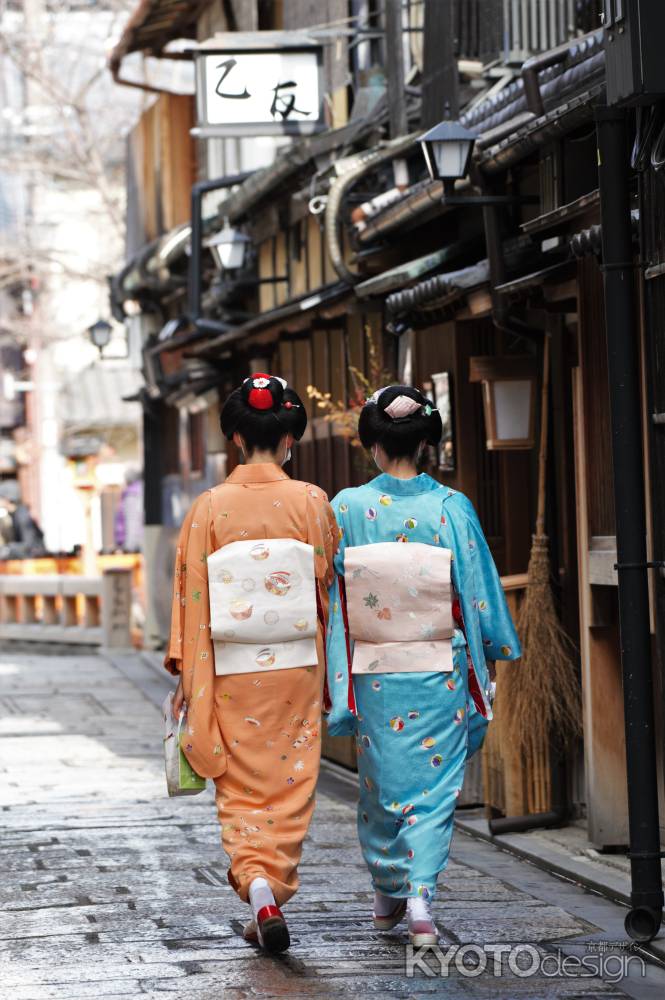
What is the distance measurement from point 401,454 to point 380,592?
1.79ft

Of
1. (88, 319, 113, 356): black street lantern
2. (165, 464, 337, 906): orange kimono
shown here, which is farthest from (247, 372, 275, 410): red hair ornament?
(88, 319, 113, 356): black street lantern

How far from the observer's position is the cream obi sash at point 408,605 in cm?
669

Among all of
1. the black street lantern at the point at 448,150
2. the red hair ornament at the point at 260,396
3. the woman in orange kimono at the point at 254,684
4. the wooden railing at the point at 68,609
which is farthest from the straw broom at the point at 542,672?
the wooden railing at the point at 68,609

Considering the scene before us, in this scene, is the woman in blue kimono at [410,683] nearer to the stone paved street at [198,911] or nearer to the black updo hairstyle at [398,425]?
the black updo hairstyle at [398,425]

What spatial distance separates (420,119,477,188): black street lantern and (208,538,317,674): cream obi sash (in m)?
3.18

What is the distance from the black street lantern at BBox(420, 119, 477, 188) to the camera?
30.1 ft

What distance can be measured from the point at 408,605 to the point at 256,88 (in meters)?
8.18

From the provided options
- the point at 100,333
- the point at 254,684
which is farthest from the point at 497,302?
the point at 100,333

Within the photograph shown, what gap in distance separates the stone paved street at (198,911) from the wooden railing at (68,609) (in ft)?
39.9

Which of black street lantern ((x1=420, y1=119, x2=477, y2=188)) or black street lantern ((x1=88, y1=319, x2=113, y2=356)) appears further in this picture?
black street lantern ((x1=88, y1=319, x2=113, y2=356))

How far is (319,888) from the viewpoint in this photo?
25.6 feet

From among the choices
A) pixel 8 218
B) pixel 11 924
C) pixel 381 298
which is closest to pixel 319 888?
pixel 11 924

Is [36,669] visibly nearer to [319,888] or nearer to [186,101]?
[186,101]

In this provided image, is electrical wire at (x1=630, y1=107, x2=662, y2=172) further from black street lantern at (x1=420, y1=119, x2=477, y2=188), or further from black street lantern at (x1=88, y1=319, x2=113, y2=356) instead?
black street lantern at (x1=88, y1=319, x2=113, y2=356)
